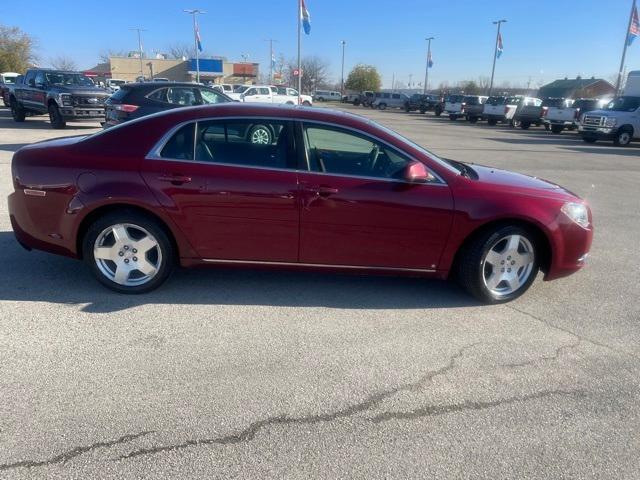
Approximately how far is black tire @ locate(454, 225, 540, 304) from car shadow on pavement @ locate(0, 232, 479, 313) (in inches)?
6.3

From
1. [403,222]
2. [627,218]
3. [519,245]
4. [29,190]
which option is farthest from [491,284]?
[627,218]

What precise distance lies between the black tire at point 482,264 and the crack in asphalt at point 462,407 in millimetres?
1282

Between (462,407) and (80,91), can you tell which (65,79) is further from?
(462,407)

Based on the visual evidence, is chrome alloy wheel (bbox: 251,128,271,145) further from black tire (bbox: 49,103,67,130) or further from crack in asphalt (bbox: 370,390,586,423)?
black tire (bbox: 49,103,67,130)

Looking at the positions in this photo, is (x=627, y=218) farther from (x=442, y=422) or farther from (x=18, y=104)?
(x=18, y=104)

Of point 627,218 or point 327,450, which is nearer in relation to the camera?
point 327,450

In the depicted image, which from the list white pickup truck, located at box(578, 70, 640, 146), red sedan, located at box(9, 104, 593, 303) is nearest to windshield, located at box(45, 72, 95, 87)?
red sedan, located at box(9, 104, 593, 303)

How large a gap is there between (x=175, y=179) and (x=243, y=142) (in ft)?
2.08

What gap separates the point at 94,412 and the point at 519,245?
3454 mm

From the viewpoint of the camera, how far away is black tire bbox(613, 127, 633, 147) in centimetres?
2122

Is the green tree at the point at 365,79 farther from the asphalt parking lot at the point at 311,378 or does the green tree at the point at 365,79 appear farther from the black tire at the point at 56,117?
the asphalt parking lot at the point at 311,378

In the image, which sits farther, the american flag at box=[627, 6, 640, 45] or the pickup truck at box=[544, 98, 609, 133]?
the american flag at box=[627, 6, 640, 45]

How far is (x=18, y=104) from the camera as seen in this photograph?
1933 centimetres

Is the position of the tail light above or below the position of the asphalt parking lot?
above
